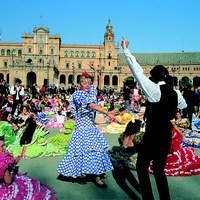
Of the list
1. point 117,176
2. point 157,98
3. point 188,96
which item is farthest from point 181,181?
point 188,96

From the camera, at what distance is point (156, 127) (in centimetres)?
290

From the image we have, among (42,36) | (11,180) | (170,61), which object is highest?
(42,36)

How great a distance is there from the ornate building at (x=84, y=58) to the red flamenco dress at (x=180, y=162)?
7160cm

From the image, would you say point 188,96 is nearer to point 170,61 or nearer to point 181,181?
point 181,181

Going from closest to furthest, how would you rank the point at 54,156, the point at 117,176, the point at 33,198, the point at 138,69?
1. the point at 138,69
2. the point at 33,198
3. the point at 117,176
4. the point at 54,156

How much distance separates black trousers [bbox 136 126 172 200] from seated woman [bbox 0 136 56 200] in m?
1.16

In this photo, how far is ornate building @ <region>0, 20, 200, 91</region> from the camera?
80.5 m

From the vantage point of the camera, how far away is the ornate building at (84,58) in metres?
80.5

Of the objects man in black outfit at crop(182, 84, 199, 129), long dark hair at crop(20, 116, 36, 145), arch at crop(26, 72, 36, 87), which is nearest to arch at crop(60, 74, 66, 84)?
arch at crop(26, 72, 36, 87)

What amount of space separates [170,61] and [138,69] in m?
86.0

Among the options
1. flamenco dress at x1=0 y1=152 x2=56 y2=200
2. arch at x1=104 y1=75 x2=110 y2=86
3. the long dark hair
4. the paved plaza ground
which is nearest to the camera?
flamenco dress at x1=0 y1=152 x2=56 y2=200

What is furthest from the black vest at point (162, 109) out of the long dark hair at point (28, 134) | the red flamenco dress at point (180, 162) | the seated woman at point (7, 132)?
the long dark hair at point (28, 134)

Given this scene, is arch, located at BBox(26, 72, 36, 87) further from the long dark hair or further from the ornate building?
the long dark hair

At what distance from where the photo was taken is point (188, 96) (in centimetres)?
1028
